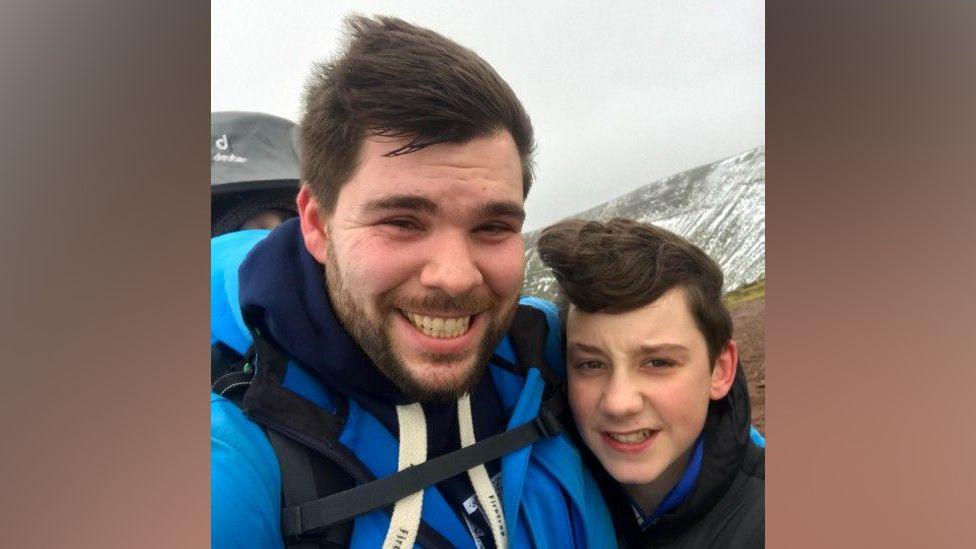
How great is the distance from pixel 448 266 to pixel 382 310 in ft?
0.52

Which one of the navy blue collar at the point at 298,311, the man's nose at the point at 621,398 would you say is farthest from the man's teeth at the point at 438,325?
the man's nose at the point at 621,398

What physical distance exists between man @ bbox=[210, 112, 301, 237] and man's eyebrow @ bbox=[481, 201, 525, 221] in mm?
387

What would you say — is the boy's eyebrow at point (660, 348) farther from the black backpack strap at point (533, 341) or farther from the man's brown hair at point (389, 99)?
the man's brown hair at point (389, 99)

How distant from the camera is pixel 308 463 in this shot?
4.98ft

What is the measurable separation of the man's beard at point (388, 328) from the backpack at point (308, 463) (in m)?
0.12

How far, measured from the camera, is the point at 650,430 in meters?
1.81

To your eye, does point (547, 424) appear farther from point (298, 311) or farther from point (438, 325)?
point (298, 311)

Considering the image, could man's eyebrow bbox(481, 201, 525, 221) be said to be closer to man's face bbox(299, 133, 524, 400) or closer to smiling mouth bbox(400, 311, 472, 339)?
man's face bbox(299, 133, 524, 400)

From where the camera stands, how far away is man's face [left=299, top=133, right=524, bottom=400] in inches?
61.2

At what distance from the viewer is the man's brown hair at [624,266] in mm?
1779
